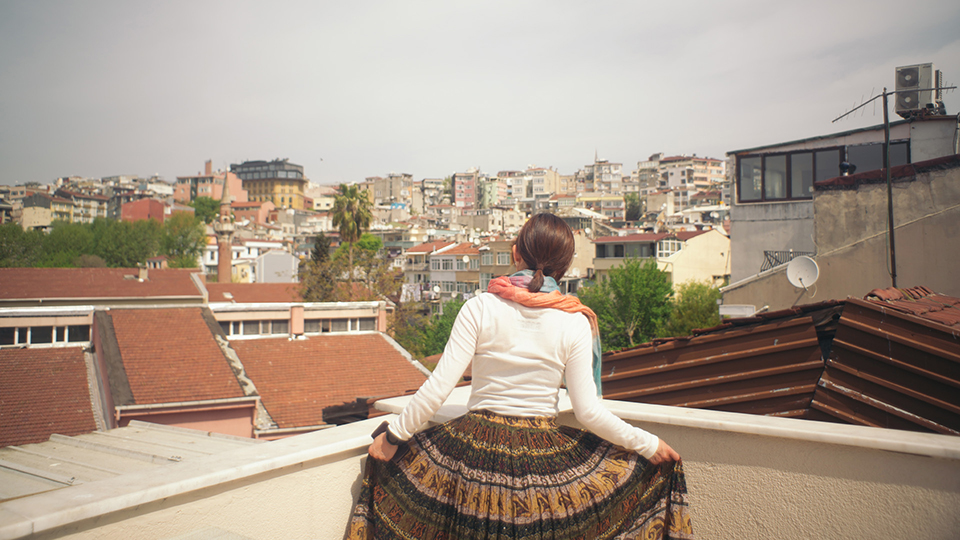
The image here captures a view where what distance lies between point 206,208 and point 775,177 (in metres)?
108

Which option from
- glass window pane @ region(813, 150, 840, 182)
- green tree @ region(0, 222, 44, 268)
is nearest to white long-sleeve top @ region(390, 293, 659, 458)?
glass window pane @ region(813, 150, 840, 182)

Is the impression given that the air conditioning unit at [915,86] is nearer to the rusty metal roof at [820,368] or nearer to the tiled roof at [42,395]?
the rusty metal roof at [820,368]

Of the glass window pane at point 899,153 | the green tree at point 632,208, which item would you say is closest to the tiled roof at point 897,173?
the glass window pane at point 899,153

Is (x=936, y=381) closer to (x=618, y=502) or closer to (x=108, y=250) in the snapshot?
(x=618, y=502)

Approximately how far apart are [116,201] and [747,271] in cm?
12421

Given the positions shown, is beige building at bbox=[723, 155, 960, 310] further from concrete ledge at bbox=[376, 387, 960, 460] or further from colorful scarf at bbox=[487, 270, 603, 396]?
colorful scarf at bbox=[487, 270, 603, 396]

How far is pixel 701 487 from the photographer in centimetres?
247

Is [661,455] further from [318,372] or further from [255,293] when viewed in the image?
[255,293]

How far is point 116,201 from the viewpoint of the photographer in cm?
11162

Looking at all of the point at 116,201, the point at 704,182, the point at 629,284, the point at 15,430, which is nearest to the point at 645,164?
the point at 704,182

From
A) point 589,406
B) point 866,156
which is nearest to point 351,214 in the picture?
point 866,156

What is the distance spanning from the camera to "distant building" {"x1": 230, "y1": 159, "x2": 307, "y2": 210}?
13475 cm

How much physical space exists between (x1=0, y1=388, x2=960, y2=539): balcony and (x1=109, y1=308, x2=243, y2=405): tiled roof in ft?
52.9

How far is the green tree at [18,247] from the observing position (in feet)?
167
